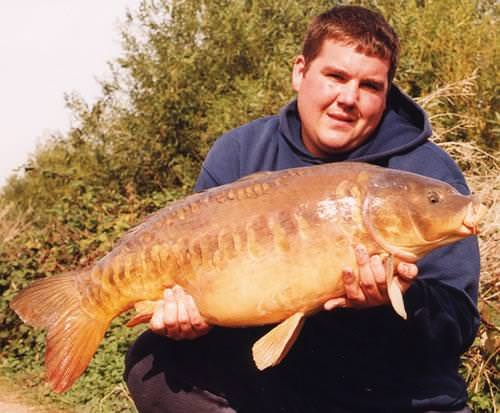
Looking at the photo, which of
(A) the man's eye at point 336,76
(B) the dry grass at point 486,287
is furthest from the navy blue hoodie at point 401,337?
(B) the dry grass at point 486,287

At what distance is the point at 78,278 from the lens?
2.08 meters

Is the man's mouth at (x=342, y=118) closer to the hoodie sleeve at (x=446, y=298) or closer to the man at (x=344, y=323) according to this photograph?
the man at (x=344, y=323)

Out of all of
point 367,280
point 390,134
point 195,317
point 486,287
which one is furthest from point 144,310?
point 486,287

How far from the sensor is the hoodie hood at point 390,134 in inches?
88.5

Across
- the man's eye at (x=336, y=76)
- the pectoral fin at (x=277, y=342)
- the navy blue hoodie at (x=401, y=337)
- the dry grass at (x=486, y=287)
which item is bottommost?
the dry grass at (x=486, y=287)

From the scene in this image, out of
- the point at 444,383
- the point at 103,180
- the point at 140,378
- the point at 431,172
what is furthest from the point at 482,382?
the point at 103,180

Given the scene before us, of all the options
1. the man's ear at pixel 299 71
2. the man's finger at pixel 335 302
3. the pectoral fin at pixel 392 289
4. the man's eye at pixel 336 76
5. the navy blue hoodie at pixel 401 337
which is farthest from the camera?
the man's ear at pixel 299 71

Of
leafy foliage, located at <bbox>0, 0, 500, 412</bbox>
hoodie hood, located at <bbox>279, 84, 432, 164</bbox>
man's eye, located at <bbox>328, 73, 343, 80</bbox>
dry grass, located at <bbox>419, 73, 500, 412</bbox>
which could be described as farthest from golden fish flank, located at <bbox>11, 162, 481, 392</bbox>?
leafy foliage, located at <bbox>0, 0, 500, 412</bbox>

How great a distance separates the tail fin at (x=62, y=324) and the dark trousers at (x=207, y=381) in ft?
0.75

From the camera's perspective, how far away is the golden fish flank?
1720mm

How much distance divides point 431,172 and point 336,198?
1.72ft

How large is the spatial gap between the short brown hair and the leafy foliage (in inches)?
73.2

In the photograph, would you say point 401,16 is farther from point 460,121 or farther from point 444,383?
point 444,383

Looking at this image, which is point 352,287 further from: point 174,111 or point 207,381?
point 174,111
